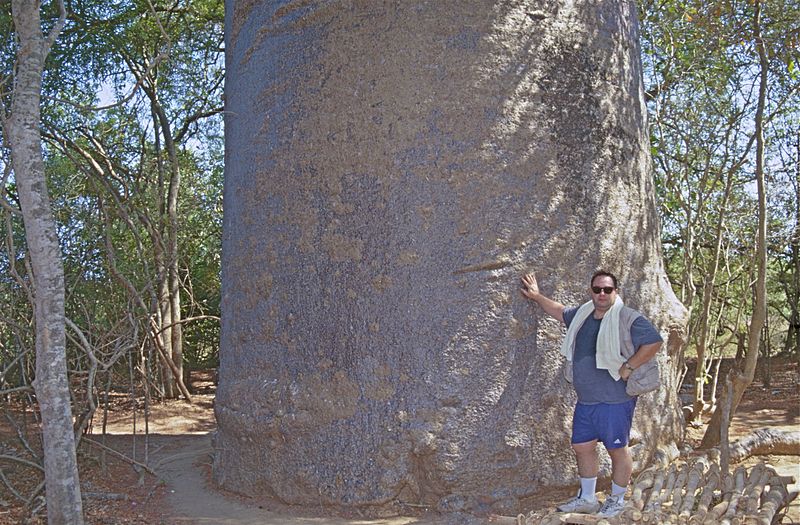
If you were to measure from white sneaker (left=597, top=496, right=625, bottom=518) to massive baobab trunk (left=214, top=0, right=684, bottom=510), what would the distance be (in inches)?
20.0

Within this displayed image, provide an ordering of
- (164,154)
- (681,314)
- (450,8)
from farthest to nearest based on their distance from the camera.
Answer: (164,154) → (681,314) → (450,8)

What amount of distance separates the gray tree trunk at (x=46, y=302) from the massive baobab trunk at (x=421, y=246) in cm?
117

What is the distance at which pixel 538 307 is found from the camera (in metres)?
4.26

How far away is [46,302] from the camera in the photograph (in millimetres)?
3463

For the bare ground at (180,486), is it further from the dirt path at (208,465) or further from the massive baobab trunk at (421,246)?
the massive baobab trunk at (421,246)

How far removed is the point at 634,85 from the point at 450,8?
1.35 meters

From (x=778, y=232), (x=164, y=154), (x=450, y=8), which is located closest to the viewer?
(x=450, y=8)

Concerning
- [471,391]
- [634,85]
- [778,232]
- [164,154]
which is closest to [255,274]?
[471,391]

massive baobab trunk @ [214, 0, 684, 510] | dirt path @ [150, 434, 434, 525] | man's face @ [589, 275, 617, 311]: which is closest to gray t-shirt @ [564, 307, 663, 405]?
man's face @ [589, 275, 617, 311]

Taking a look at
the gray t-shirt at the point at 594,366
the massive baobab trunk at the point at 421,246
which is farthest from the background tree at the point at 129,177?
the gray t-shirt at the point at 594,366

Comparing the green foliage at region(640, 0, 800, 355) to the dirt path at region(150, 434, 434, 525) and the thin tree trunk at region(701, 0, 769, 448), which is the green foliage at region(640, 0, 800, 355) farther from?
the dirt path at region(150, 434, 434, 525)

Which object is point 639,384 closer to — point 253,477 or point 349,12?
point 253,477

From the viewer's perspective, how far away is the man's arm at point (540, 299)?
4172 mm

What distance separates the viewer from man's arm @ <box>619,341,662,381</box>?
146 inches
